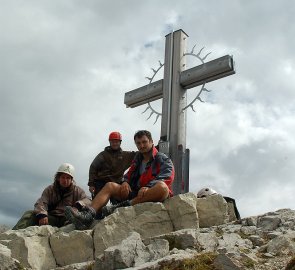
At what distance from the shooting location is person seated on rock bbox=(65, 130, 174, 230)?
300 inches

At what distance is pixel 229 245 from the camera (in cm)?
593

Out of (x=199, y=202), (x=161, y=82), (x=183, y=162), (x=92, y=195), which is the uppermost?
(x=161, y=82)

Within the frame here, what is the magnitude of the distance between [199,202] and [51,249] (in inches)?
93.1

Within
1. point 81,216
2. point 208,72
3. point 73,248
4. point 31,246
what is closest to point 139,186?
point 81,216

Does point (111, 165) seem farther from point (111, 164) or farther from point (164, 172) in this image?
point (164, 172)

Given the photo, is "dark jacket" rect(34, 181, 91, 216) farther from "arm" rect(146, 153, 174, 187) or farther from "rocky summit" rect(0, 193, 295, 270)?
"arm" rect(146, 153, 174, 187)

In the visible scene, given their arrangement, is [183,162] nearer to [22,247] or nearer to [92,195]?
[92,195]

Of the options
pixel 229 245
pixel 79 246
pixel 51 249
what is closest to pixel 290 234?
pixel 229 245

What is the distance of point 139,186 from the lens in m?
8.31

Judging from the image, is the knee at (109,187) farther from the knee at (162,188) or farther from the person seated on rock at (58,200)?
the knee at (162,188)

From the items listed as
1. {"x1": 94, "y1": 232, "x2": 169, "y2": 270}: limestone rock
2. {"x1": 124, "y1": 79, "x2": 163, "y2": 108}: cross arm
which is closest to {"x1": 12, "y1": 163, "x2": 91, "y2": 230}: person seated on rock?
{"x1": 94, "y1": 232, "x2": 169, "y2": 270}: limestone rock

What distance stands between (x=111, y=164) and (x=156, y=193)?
2.25m

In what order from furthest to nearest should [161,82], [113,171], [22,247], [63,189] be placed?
[161,82], [113,171], [63,189], [22,247]

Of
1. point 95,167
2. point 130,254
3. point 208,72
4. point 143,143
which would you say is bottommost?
point 130,254
